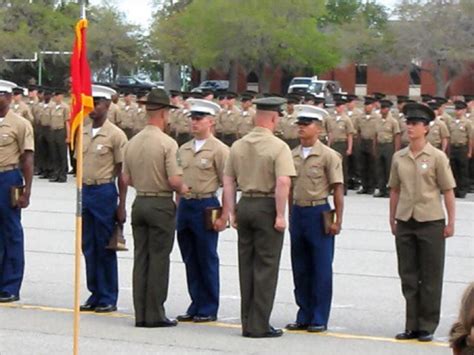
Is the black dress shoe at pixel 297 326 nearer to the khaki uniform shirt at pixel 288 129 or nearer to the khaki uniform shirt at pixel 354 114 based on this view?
the khaki uniform shirt at pixel 288 129

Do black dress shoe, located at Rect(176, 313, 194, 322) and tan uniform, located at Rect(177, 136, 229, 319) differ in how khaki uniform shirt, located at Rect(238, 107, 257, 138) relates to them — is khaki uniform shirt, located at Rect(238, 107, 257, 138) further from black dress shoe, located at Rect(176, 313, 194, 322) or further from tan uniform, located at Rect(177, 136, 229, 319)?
black dress shoe, located at Rect(176, 313, 194, 322)

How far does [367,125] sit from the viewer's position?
25641mm

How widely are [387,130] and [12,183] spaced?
14.0m

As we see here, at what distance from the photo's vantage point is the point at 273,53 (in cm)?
6750

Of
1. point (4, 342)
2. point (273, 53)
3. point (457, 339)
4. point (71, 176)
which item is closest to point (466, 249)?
point (4, 342)

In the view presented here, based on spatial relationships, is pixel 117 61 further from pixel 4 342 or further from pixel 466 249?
pixel 4 342

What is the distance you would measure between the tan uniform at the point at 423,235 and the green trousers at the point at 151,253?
2058 mm

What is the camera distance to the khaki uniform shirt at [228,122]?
88.0 ft

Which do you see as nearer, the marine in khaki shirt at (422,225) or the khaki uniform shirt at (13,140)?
the marine in khaki shirt at (422,225)

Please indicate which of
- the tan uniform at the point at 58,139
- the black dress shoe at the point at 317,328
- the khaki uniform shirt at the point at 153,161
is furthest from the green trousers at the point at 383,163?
the khaki uniform shirt at the point at 153,161

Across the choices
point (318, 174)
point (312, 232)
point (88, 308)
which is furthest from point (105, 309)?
point (318, 174)

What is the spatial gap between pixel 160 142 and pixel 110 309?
1843mm

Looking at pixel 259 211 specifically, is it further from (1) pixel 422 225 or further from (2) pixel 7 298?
(2) pixel 7 298

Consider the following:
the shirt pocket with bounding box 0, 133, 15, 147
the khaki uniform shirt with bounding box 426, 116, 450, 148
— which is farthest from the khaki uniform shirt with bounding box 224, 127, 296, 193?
the khaki uniform shirt with bounding box 426, 116, 450, 148
